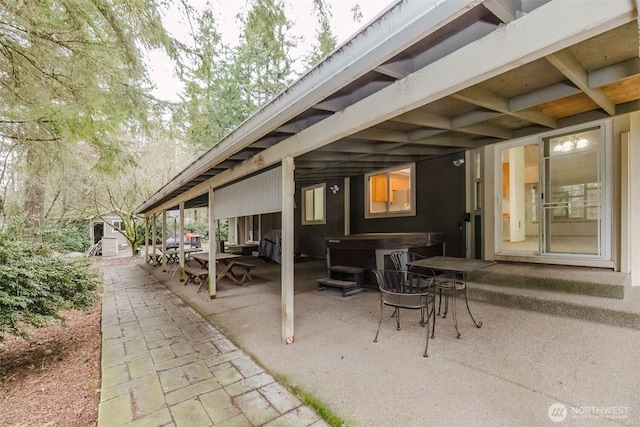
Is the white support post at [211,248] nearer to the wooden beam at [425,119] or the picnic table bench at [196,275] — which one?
the picnic table bench at [196,275]

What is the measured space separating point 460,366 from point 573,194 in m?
3.58

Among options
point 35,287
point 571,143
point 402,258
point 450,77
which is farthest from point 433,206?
point 35,287

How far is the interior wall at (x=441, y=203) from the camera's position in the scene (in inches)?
221

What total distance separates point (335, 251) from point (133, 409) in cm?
421

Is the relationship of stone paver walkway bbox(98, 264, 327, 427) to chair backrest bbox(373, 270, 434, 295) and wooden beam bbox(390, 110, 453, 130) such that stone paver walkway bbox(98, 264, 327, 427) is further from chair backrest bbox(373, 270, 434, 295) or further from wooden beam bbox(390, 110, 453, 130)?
wooden beam bbox(390, 110, 453, 130)

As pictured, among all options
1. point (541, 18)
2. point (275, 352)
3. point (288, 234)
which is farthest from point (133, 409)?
point (541, 18)

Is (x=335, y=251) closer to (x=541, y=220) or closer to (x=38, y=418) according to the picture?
(x=541, y=220)

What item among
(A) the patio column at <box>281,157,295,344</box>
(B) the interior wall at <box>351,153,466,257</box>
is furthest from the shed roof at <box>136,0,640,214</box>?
(B) the interior wall at <box>351,153,466,257</box>

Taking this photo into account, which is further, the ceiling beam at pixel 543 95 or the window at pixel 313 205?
the window at pixel 313 205

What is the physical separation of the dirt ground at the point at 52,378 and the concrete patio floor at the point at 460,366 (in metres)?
1.31

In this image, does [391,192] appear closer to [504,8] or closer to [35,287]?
[504,8]

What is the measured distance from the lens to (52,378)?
2.85m

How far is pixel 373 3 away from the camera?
3531 millimetres

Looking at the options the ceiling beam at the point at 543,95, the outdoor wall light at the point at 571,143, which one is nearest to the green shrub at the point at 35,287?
the ceiling beam at the point at 543,95
